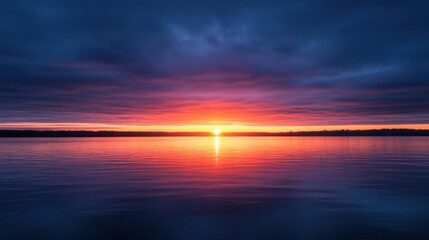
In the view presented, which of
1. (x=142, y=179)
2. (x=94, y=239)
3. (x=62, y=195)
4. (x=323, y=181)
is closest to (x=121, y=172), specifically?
(x=142, y=179)

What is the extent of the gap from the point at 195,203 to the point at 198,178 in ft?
32.0

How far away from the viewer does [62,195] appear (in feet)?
64.3

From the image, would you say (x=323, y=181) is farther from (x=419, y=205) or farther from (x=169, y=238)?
(x=169, y=238)

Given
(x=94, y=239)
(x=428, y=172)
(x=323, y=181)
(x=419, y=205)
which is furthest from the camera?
(x=428, y=172)

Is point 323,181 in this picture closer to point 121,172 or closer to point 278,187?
point 278,187

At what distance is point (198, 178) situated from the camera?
1065 inches

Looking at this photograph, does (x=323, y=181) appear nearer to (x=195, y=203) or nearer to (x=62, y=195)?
(x=195, y=203)

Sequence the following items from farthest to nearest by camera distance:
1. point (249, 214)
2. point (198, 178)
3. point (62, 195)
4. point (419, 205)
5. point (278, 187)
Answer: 1. point (198, 178)
2. point (278, 187)
3. point (62, 195)
4. point (419, 205)
5. point (249, 214)

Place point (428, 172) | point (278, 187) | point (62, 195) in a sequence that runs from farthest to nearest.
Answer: point (428, 172) → point (278, 187) → point (62, 195)

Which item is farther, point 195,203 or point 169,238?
point 195,203

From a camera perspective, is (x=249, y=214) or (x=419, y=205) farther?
(x=419, y=205)

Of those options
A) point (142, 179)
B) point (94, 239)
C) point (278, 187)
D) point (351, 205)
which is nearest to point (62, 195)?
point (142, 179)

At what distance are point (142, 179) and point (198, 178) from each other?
4410mm

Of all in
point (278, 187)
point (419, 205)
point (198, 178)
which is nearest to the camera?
point (419, 205)
